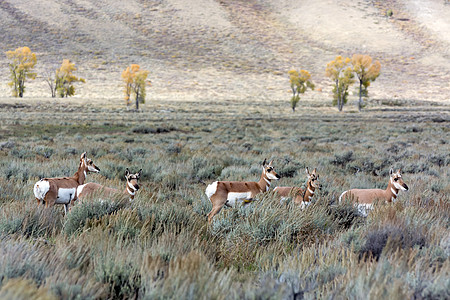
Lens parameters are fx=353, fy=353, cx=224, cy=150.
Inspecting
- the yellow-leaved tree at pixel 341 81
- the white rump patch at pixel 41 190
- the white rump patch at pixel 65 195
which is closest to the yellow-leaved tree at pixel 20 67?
the yellow-leaved tree at pixel 341 81

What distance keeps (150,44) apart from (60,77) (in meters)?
33.6

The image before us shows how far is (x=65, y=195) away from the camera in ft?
20.0

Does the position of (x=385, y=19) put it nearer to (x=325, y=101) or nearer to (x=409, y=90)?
(x=409, y=90)

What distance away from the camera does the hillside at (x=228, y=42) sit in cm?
7937

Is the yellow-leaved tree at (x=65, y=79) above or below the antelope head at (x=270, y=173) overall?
above

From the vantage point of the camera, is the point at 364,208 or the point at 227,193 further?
the point at 227,193

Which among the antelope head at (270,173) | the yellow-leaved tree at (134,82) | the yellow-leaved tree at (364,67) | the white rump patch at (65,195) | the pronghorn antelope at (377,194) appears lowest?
the white rump patch at (65,195)

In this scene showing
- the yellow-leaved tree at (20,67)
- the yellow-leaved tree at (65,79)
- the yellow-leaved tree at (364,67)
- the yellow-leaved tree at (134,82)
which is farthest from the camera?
the yellow-leaved tree at (65,79)

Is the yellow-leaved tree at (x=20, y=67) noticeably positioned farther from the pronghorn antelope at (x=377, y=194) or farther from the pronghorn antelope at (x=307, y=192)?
the pronghorn antelope at (x=377, y=194)

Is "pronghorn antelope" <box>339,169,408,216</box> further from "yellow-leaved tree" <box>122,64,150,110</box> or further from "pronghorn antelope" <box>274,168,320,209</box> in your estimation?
"yellow-leaved tree" <box>122,64,150,110</box>

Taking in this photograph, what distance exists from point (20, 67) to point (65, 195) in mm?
73517

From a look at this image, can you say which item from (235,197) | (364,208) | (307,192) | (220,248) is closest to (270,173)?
(307,192)

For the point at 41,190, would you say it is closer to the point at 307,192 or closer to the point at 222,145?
the point at 307,192

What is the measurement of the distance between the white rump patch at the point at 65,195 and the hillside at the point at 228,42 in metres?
63.7
